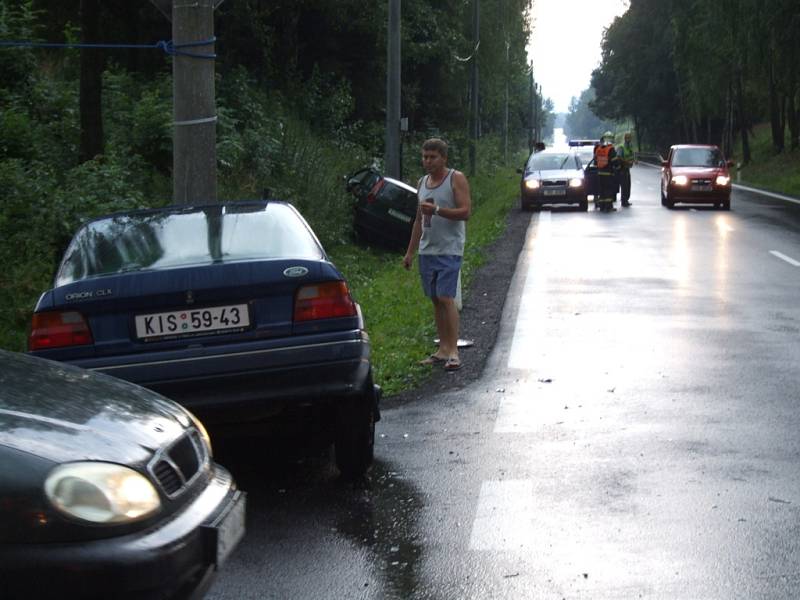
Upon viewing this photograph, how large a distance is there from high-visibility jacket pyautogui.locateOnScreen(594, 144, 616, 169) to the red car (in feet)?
6.33

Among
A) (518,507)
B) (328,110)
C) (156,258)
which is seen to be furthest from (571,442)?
(328,110)

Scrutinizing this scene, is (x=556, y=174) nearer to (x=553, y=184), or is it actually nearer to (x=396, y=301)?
(x=553, y=184)

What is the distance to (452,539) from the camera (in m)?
5.62

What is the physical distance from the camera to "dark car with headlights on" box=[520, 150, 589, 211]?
3192 centimetres

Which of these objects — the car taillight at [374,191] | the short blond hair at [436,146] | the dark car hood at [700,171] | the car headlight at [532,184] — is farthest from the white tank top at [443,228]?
the dark car hood at [700,171]

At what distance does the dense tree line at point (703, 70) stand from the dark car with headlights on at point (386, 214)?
69.5ft

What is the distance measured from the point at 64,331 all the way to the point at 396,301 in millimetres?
7934

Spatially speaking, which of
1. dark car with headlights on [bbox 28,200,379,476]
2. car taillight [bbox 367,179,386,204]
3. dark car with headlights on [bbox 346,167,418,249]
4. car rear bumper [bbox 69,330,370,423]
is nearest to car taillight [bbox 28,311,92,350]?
dark car with headlights on [bbox 28,200,379,476]

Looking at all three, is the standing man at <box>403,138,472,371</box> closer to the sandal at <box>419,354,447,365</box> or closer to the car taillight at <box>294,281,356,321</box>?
the sandal at <box>419,354,447,365</box>

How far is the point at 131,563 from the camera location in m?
3.69

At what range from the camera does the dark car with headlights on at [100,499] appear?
3.56 meters

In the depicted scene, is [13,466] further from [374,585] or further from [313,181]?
[313,181]

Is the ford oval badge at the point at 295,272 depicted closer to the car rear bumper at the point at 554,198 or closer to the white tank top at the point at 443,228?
the white tank top at the point at 443,228

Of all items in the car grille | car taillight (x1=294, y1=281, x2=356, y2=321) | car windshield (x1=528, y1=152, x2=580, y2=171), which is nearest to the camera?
the car grille
